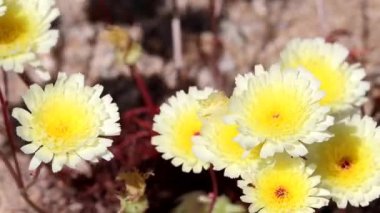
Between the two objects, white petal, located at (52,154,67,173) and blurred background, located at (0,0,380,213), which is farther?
blurred background, located at (0,0,380,213)

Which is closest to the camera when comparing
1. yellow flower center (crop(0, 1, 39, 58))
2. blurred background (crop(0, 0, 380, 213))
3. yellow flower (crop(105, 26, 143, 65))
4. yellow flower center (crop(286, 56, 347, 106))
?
yellow flower center (crop(0, 1, 39, 58))

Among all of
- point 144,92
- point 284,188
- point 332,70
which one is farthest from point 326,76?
point 144,92

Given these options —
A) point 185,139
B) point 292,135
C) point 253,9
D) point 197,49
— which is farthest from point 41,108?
point 253,9

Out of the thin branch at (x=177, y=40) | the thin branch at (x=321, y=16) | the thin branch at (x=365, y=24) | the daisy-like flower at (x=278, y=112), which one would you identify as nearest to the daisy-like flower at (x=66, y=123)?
the daisy-like flower at (x=278, y=112)

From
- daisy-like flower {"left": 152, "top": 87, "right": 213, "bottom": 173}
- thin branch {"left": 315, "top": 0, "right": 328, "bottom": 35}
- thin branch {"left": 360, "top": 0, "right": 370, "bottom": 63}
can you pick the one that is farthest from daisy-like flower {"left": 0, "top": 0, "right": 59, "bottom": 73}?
thin branch {"left": 360, "top": 0, "right": 370, "bottom": 63}

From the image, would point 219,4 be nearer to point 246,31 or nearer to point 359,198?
point 246,31

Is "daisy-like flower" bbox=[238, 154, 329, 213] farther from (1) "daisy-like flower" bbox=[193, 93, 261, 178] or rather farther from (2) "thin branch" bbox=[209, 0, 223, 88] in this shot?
(2) "thin branch" bbox=[209, 0, 223, 88]

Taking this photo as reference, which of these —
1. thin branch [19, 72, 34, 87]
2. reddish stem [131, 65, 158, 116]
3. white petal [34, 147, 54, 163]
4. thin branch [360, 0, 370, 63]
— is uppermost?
thin branch [360, 0, 370, 63]
